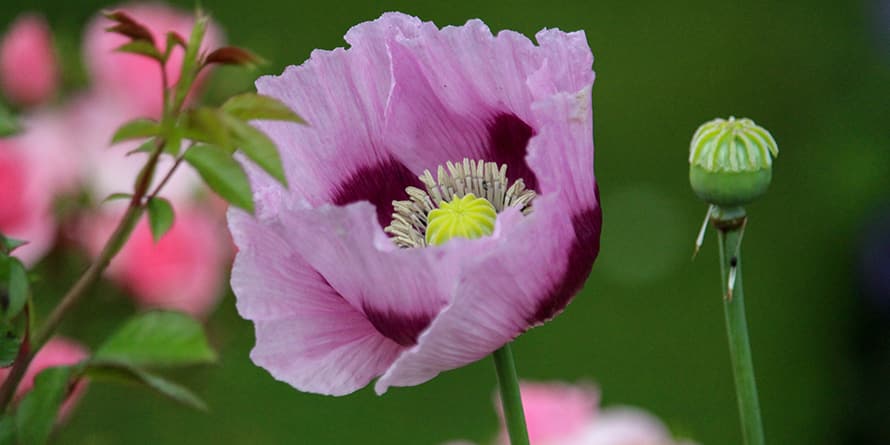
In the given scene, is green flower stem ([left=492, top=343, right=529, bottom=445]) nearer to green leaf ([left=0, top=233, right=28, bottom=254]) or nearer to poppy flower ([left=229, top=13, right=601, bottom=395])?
poppy flower ([left=229, top=13, right=601, bottom=395])

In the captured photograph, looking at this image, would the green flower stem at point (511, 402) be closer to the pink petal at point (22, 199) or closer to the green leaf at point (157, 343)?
the green leaf at point (157, 343)

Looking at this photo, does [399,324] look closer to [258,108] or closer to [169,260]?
A: [258,108]

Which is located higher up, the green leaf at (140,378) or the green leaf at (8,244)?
the green leaf at (8,244)

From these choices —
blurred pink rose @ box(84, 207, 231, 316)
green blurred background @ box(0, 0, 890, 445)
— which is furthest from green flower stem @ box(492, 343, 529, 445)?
green blurred background @ box(0, 0, 890, 445)

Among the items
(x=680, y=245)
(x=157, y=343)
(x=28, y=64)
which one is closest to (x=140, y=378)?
(x=157, y=343)

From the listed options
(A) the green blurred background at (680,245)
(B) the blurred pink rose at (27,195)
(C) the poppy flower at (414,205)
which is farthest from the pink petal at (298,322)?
(A) the green blurred background at (680,245)
